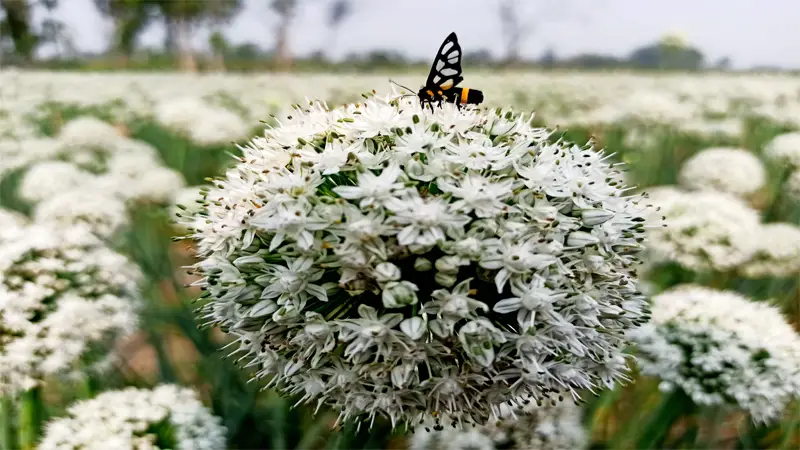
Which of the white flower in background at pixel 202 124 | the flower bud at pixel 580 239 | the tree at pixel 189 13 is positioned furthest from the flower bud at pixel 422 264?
the tree at pixel 189 13

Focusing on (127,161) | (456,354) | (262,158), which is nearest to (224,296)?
(262,158)

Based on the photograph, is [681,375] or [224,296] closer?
[224,296]

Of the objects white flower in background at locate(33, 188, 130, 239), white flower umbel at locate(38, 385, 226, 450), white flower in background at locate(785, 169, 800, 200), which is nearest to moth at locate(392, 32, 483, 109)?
white flower umbel at locate(38, 385, 226, 450)

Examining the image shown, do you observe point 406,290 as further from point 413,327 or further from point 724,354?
point 724,354

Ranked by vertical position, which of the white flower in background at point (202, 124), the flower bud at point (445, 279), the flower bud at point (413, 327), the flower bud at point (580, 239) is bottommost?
the white flower in background at point (202, 124)

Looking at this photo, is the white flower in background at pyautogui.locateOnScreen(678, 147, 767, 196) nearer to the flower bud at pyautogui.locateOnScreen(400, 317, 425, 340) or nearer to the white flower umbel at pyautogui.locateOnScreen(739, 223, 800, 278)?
the white flower umbel at pyautogui.locateOnScreen(739, 223, 800, 278)

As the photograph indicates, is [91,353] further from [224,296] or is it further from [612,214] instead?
[612,214]

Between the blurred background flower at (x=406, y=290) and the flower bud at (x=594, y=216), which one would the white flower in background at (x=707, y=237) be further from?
the flower bud at (x=594, y=216)
